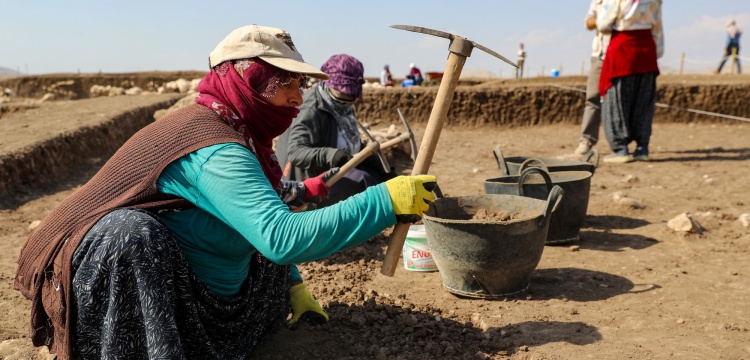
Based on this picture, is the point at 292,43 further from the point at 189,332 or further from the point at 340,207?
A: the point at 189,332

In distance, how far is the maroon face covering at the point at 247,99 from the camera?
99.6 inches

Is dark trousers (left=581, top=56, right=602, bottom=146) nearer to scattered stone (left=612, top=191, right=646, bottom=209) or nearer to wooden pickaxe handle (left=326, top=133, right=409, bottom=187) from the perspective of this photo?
scattered stone (left=612, top=191, right=646, bottom=209)

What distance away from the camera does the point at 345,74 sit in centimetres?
477

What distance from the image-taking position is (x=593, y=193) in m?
6.49

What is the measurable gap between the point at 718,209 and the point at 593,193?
111cm

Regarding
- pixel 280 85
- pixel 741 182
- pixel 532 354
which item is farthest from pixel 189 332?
pixel 741 182

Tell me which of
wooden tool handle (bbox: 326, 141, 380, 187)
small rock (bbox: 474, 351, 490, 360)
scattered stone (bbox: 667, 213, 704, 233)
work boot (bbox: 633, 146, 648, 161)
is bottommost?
small rock (bbox: 474, 351, 490, 360)

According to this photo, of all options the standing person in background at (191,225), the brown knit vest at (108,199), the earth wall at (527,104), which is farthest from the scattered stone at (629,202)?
the earth wall at (527,104)

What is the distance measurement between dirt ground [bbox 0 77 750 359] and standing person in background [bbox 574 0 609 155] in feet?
6.74

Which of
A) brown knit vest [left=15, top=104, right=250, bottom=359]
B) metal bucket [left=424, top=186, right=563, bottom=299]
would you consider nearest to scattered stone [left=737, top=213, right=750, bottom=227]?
metal bucket [left=424, top=186, right=563, bottom=299]

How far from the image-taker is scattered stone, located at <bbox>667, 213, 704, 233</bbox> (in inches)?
195

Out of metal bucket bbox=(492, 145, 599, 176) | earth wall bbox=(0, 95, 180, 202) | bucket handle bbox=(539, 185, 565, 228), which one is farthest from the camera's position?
earth wall bbox=(0, 95, 180, 202)

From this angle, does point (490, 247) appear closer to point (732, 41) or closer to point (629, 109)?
point (629, 109)

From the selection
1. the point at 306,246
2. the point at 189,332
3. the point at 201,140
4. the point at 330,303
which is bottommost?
the point at 330,303
